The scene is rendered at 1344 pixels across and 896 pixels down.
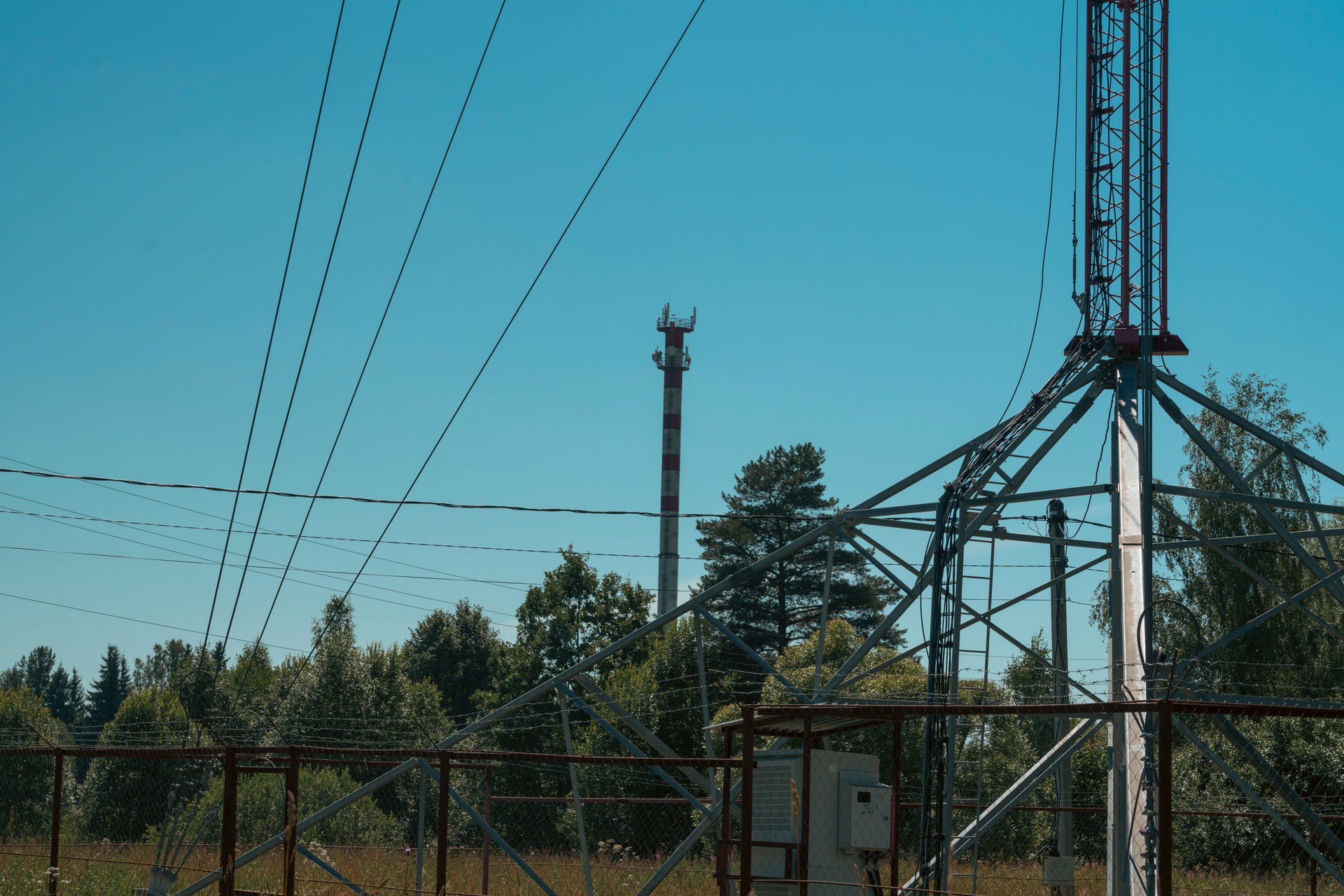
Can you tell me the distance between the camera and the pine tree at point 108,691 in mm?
95062

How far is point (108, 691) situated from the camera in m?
97.5

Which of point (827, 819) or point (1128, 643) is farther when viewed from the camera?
point (1128, 643)

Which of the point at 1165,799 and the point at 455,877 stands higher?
the point at 1165,799

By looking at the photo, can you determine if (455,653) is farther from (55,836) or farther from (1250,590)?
(55,836)

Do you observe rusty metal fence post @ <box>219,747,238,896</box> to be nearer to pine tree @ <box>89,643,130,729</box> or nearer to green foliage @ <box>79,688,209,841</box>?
green foliage @ <box>79,688,209,841</box>

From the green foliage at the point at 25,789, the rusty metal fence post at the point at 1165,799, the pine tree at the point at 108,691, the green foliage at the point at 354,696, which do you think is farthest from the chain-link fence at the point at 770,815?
the pine tree at the point at 108,691

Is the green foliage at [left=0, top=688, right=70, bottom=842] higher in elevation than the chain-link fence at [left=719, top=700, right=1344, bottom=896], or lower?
lower

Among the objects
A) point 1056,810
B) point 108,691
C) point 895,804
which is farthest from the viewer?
point 108,691

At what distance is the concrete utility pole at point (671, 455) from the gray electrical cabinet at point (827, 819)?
1686 inches

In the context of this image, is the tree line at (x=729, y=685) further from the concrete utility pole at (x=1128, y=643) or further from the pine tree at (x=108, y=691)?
the pine tree at (x=108, y=691)

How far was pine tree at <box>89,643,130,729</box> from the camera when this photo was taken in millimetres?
95062

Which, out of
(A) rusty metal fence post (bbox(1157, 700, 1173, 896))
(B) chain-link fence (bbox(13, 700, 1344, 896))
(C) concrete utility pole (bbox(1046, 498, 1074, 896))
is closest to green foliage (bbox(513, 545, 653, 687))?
(B) chain-link fence (bbox(13, 700, 1344, 896))

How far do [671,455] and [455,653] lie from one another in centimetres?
1512

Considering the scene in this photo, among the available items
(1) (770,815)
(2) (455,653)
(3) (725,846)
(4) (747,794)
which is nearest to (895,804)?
(3) (725,846)
